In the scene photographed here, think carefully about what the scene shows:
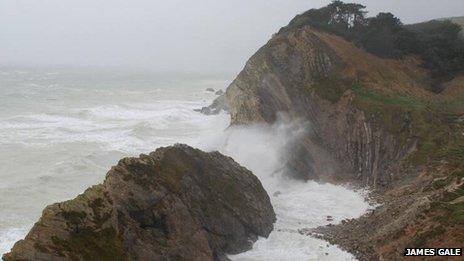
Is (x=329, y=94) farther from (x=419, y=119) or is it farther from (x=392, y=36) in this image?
(x=392, y=36)

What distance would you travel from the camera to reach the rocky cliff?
2025cm

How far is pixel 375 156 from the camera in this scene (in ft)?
102

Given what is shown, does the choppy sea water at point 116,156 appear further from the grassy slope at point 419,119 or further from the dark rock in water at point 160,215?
the grassy slope at point 419,119

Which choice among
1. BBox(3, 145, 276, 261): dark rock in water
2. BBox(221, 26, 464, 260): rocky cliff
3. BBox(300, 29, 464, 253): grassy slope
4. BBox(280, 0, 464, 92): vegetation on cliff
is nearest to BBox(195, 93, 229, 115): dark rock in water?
BBox(280, 0, 464, 92): vegetation on cliff

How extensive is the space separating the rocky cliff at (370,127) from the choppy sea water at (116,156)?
1711 millimetres

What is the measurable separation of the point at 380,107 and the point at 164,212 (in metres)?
20.4

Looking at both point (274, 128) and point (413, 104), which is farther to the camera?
point (274, 128)

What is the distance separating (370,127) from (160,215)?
19374mm

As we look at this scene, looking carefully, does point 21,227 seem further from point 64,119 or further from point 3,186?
point 64,119

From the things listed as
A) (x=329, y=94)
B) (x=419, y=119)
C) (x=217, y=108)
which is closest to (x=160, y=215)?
(x=419, y=119)

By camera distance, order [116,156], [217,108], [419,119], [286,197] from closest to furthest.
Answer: [286,197], [419,119], [116,156], [217,108]

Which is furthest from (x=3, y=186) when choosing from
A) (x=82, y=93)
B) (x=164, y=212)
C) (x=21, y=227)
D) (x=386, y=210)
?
(x=82, y=93)

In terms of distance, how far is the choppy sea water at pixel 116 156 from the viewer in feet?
79.2

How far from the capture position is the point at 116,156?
40.3m
